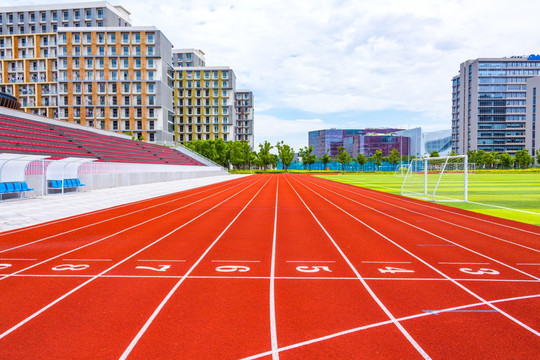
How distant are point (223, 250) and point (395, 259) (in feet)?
11.5

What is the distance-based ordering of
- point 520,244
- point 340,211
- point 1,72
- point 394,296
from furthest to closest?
1. point 1,72
2. point 340,211
3. point 520,244
4. point 394,296

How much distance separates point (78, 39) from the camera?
226 ft

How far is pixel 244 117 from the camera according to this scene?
119562 mm

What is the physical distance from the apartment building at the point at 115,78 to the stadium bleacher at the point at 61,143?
26379mm

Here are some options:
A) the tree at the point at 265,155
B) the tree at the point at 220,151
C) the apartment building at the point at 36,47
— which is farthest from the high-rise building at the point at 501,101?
the apartment building at the point at 36,47

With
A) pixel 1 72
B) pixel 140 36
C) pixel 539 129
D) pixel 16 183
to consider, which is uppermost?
pixel 140 36

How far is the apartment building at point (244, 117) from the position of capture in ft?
389

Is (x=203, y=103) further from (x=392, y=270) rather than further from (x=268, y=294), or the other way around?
(x=268, y=294)

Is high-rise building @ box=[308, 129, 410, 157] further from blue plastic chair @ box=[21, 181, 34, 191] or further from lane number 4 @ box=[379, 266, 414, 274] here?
lane number 4 @ box=[379, 266, 414, 274]

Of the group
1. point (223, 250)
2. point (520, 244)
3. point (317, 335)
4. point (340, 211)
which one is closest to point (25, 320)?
point (317, 335)

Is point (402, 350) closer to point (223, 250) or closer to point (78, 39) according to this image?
point (223, 250)

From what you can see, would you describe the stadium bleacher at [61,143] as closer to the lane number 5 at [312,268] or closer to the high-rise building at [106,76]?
the lane number 5 at [312,268]

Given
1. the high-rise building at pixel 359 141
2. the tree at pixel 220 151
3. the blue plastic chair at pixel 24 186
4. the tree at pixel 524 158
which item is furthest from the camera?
the high-rise building at pixel 359 141

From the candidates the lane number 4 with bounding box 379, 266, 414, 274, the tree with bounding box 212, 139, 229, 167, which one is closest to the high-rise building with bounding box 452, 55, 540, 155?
the tree with bounding box 212, 139, 229, 167
